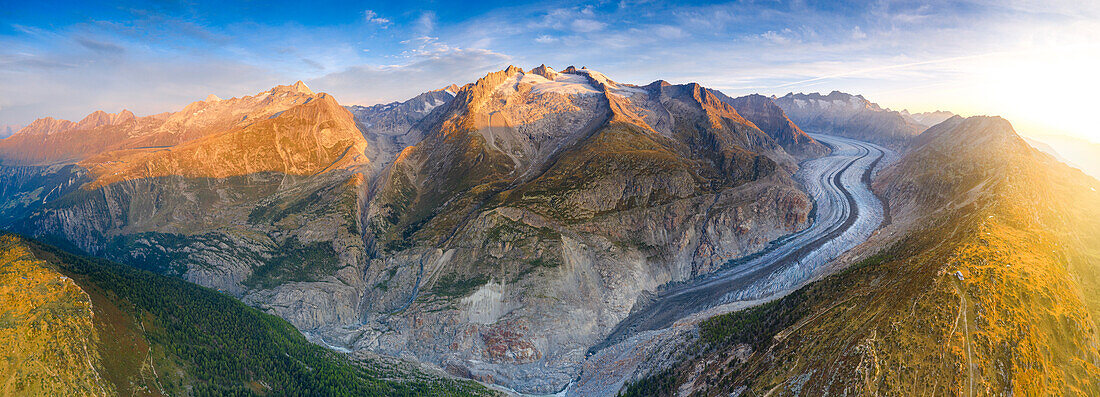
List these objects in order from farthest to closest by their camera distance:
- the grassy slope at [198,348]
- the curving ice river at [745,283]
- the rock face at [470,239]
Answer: the rock face at [470,239] < the curving ice river at [745,283] < the grassy slope at [198,348]

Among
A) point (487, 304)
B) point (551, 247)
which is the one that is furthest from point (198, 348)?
point (551, 247)

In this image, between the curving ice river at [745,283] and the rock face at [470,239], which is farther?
the rock face at [470,239]

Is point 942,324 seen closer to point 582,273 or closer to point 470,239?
point 582,273

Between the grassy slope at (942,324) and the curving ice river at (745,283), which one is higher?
the grassy slope at (942,324)

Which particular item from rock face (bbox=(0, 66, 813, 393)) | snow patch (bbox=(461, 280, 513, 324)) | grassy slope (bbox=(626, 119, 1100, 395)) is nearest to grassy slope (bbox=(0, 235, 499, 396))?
rock face (bbox=(0, 66, 813, 393))

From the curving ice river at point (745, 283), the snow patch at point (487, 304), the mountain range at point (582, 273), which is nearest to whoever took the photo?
the mountain range at point (582, 273)

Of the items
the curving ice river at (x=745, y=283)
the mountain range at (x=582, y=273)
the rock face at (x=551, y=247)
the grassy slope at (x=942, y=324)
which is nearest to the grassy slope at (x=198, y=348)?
the mountain range at (x=582, y=273)

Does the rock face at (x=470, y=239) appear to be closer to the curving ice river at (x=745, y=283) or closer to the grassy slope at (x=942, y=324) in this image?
the curving ice river at (x=745, y=283)
